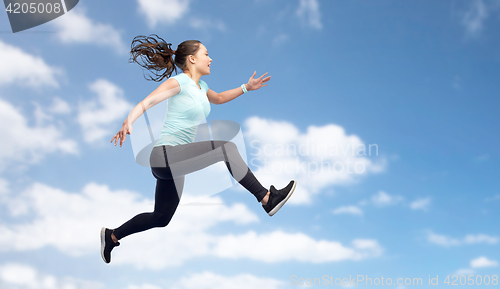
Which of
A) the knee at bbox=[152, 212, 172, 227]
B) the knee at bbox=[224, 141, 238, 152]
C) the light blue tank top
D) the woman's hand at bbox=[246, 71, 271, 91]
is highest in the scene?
the woman's hand at bbox=[246, 71, 271, 91]

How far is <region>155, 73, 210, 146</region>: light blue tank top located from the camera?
430 cm

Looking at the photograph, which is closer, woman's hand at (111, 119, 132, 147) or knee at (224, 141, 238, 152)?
woman's hand at (111, 119, 132, 147)

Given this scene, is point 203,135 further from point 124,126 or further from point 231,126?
point 124,126

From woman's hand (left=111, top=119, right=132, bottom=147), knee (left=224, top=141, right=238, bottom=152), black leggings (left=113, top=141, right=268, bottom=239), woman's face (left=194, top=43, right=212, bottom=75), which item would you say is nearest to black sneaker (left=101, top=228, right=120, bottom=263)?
black leggings (left=113, top=141, right=268, bottom=239)

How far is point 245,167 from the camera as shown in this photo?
4219 millimetres

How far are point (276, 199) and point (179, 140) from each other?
1219mm

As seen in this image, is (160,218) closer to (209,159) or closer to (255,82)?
(209,159)

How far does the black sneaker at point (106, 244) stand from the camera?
5.04 metres

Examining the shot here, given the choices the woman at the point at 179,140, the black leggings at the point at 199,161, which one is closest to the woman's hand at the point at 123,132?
the woman at the point at 179,140

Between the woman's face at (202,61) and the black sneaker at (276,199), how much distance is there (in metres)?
1.57

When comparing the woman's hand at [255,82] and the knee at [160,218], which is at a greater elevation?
the woman's hand at [255,82]

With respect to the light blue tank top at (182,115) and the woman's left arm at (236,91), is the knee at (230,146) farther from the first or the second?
the woman's left arm at (236,91)

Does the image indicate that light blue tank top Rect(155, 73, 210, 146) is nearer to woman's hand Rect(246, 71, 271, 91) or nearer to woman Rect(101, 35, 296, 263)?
woman Rect(101, 35, 296, 263)

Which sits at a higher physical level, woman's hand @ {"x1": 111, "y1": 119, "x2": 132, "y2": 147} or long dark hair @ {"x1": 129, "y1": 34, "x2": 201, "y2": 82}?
long dark hair @ {"x1": 129, "y1": 34, "x2": 201, "y2": 82}
